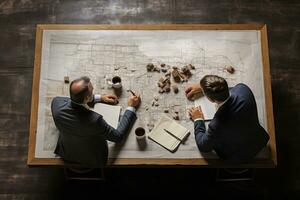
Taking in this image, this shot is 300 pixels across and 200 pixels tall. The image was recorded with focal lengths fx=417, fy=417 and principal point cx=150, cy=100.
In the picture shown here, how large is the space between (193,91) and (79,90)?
0.89 metres

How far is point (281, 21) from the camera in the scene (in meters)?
4.12

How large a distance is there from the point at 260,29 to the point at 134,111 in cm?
116

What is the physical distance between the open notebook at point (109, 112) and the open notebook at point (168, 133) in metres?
0.28

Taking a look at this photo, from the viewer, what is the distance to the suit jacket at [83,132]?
264cm

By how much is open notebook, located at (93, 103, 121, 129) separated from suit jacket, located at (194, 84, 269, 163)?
569 millimetres

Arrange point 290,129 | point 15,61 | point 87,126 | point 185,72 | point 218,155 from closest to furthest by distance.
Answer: point 87,126 < point 218,155 < point 185,72 < point 290,129 < point 15,61

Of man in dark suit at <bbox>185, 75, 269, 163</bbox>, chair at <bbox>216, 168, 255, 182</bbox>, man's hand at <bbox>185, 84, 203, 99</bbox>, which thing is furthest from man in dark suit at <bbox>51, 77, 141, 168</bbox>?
chair at <bbox>216, 168, 255, 182</bbox>

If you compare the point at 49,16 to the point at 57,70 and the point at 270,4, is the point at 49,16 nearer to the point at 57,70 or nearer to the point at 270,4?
the point at 57,70

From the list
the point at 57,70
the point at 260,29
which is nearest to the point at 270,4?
the point at 260,29

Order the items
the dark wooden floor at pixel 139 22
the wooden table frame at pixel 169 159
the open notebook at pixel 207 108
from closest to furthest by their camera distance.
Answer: the wooden table frame at pixel 169 159, the open notebook at pixel 207 108, the dark wooden floor at pixel 139 22

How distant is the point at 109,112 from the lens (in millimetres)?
3018

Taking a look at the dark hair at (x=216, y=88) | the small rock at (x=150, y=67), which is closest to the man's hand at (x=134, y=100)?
the small rock at (x=150, y=67)

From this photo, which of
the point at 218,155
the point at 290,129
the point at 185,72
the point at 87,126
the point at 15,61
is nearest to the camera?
the point at 87,126

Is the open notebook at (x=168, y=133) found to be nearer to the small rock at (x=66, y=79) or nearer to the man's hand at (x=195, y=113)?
the man's hand at (x=195, y=113)
